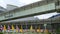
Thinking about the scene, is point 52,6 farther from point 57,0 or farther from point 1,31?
point 1,31

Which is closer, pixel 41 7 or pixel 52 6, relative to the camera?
pixel 52 6

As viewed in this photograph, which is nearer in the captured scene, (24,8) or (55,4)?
(55,4)

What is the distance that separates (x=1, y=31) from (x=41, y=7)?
12.3 m

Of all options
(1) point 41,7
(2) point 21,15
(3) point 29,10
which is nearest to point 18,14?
(2) point 21,15

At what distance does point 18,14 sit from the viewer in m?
27.0

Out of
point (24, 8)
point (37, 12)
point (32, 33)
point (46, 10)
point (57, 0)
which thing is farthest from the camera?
point (32, 33)

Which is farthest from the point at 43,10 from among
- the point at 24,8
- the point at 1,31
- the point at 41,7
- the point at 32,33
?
the point at 1,31

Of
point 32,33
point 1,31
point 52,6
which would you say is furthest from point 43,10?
point 1,31

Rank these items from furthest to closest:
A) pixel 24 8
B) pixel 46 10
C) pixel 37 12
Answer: pixel 24 8
pixel 37 12
pixel 46 10

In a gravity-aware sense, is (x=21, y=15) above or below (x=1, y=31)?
above

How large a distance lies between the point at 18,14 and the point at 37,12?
4063 mm

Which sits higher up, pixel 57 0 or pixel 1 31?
pixel 57 0

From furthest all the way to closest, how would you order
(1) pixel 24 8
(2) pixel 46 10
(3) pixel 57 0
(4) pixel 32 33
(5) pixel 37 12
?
(4) pixel 32 33
(1) pixel 24 8
(5) pixel 37 12
(2) pixel 46 10
(3) pixel 57 0

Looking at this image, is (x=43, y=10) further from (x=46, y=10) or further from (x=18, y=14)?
(x=18, y=14)
